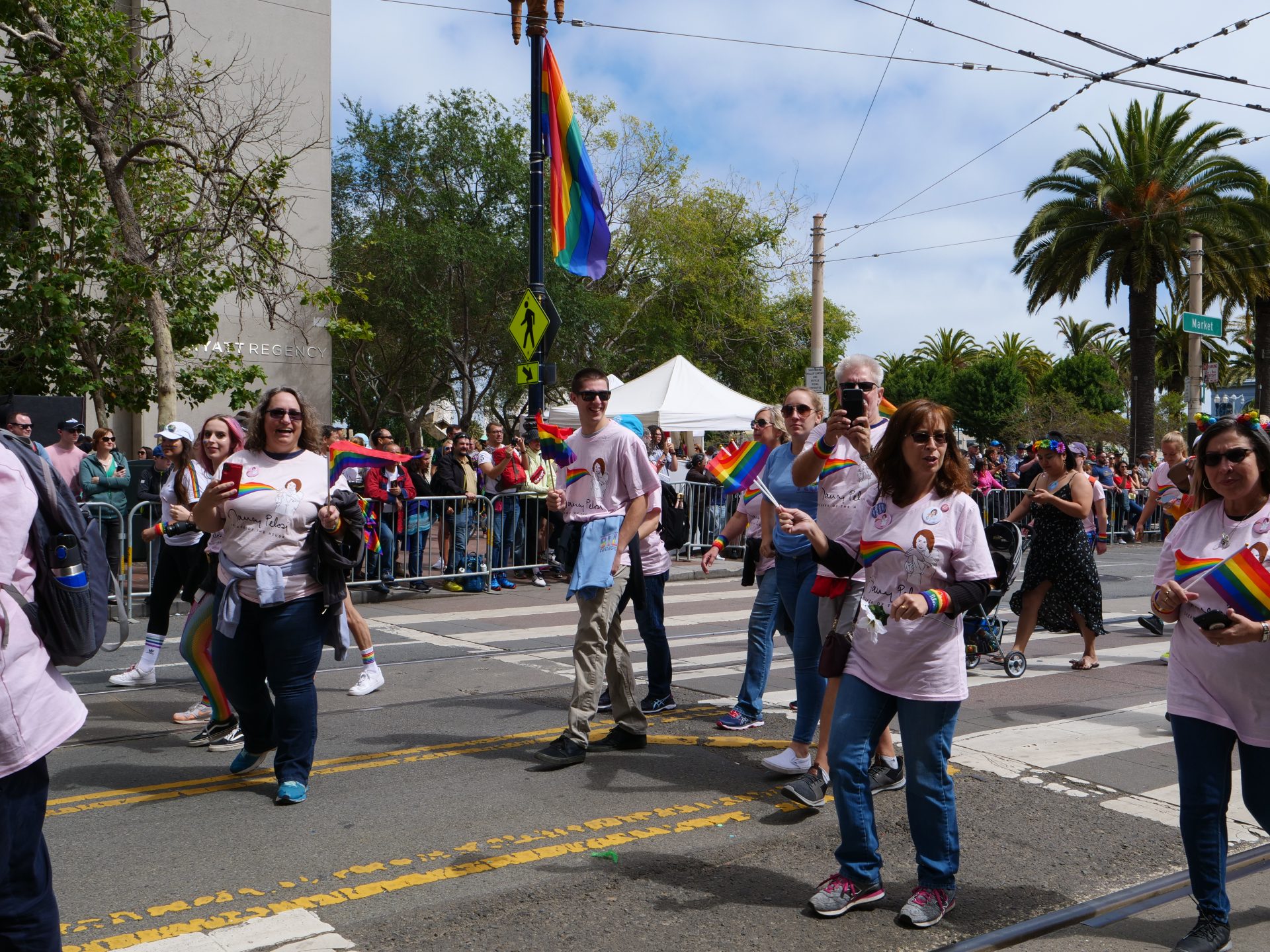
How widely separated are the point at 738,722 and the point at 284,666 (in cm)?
270

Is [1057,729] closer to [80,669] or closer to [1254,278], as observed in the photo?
[80,669]

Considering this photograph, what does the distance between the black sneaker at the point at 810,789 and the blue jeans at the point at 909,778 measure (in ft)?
3.61

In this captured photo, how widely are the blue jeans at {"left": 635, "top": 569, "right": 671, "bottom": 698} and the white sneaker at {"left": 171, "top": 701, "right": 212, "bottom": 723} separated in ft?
8.50

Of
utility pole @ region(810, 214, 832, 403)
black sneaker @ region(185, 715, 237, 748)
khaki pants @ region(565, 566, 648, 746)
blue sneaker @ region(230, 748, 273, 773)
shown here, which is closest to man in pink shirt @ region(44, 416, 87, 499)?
black sneaker @ region(185, 715, 237, 748)

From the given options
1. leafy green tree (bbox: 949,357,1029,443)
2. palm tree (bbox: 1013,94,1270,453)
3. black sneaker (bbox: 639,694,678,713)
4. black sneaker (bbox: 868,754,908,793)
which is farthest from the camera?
leafy green tree (bbox: 949,357,1029,443)

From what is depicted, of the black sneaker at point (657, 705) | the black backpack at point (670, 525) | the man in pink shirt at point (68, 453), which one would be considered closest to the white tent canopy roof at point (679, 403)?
the black backpack at point (670, 525)

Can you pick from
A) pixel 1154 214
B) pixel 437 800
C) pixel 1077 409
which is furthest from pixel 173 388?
pixel 1077 409

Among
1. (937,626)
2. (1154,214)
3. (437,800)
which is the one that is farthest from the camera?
(1154,214)

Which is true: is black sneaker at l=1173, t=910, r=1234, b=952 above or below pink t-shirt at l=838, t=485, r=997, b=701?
below

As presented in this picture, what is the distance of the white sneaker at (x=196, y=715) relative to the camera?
22.6 feet

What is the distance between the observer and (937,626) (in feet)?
12.8

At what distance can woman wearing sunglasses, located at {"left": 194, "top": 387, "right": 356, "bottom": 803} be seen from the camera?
5.20m

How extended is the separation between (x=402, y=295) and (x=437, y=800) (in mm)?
27419

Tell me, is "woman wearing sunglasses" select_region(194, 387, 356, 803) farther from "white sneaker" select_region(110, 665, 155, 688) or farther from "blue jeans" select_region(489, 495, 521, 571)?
"blue jeans" select_region(489, 495, 521, 571)
